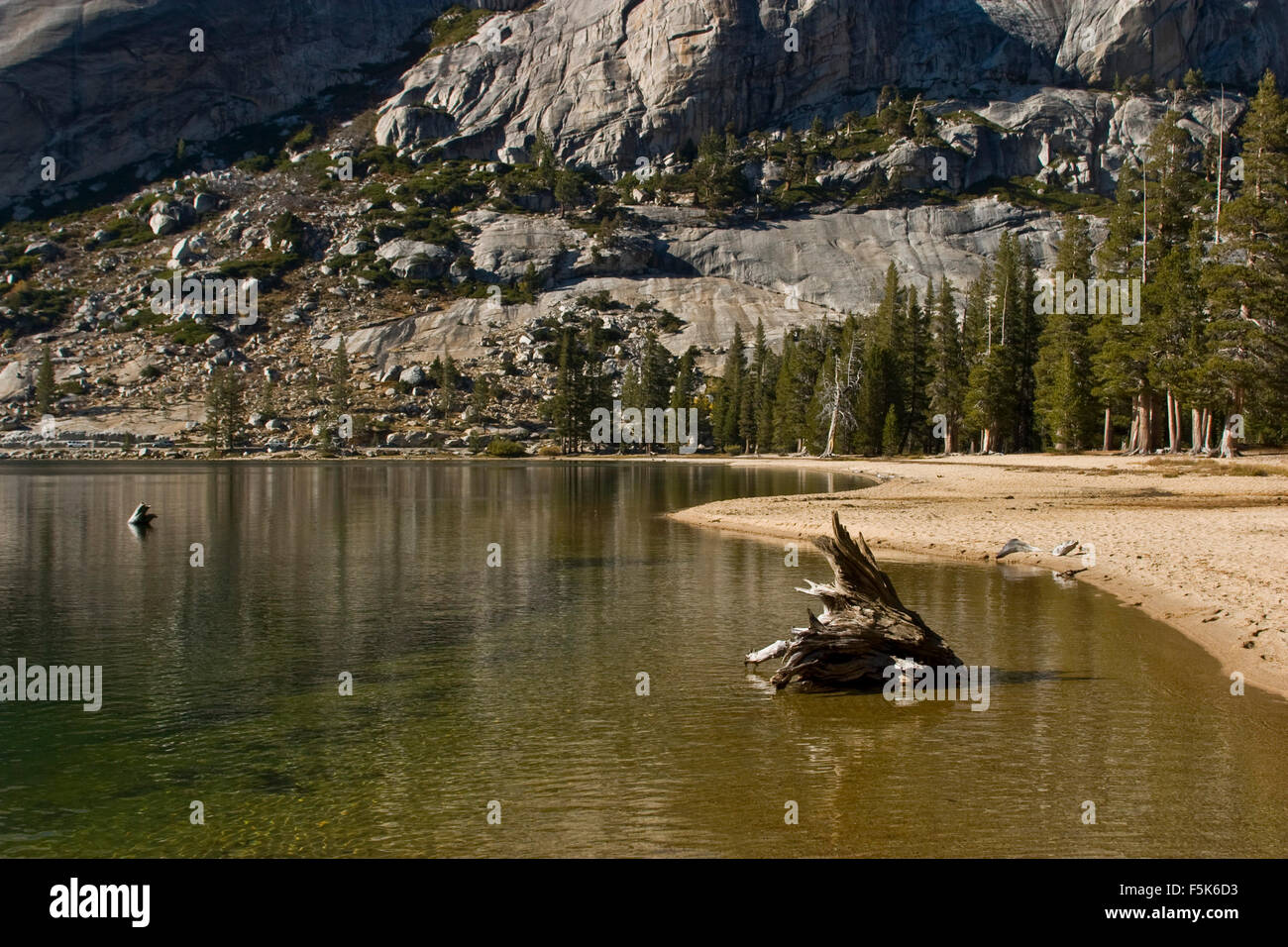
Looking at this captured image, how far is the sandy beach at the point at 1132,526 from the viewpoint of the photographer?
64.8ft

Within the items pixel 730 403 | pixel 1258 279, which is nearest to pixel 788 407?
pixel 730 403

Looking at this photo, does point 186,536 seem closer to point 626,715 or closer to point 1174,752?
point 626,715

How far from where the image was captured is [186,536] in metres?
38.8

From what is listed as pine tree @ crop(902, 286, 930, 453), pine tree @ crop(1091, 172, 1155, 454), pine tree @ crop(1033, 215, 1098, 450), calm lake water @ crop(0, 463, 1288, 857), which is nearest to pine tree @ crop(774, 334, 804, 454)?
pine tree @ crop(902, 286, 930, 453)

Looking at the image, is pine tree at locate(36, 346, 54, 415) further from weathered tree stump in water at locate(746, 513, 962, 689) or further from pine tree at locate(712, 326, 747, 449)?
weathered tree stump in water at locate(746, 513, 962, 689)

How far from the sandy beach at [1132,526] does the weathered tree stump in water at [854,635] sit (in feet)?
18.3

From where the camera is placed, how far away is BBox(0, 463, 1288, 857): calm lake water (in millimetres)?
10578

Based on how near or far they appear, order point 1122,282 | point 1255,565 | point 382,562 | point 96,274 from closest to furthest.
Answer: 1. point 1255,565
2. point 382,562
3. point 1122,282
4. point 96,274

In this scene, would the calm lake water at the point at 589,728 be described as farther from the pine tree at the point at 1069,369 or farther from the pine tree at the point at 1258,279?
the pine tree at the point at 1069,369

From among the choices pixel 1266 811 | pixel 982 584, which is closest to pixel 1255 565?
pixel 982 584

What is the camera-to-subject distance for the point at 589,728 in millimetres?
14328

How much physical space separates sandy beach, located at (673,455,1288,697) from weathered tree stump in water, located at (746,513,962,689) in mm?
5563

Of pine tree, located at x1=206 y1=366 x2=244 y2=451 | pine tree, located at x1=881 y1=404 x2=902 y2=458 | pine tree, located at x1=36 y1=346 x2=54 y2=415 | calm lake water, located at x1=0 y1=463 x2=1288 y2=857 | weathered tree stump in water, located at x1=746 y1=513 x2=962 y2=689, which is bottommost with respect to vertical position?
calm lake water, located at x1=0 y1=463 x2=1288 y2=857
